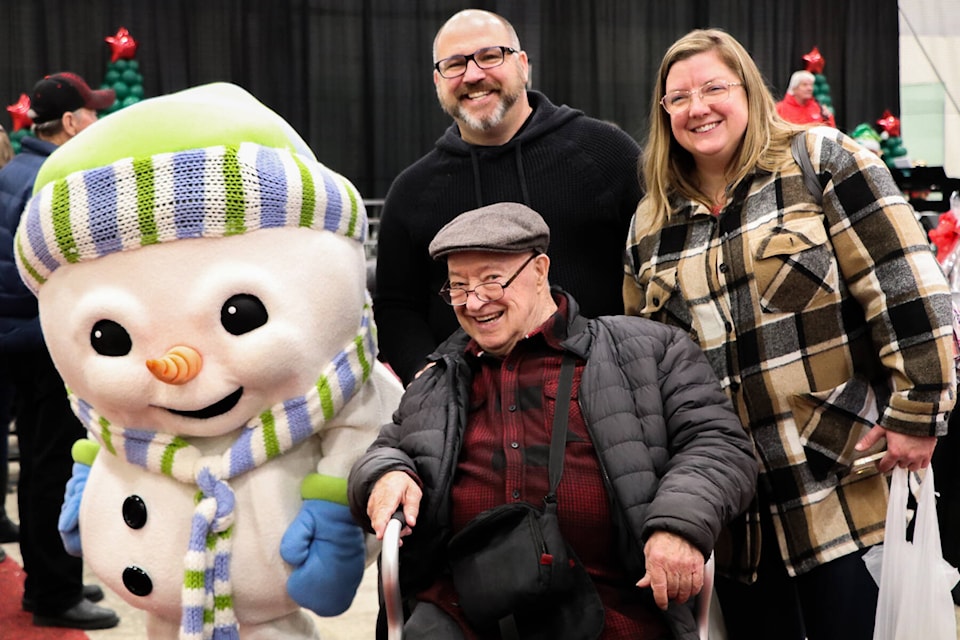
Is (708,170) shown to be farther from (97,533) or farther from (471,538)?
(97,533)

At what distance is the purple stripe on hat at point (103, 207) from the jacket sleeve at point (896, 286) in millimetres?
1275

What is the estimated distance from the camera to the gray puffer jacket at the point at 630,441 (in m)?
1.84

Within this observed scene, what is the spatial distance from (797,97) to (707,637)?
6.41 metres

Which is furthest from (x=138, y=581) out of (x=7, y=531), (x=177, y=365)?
(x=7, y=531)

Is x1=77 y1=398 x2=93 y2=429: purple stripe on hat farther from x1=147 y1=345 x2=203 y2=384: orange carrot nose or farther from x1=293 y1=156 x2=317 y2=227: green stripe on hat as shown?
x1=293 y1=156 x2=317 y2=227: green stripe on hat

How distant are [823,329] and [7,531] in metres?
3.61

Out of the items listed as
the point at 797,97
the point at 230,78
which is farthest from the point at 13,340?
the point at 797,97

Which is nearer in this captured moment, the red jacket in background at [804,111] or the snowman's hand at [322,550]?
the snowman's hand at [322,550]

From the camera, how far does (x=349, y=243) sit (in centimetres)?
221

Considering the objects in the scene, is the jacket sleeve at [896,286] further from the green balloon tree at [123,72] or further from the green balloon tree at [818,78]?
the green balloon tree at [818,78]

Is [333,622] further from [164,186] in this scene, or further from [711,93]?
[711,93]

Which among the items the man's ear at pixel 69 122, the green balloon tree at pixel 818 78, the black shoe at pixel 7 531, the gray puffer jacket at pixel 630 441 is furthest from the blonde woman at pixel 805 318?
the green balloon tree at pixel 818 78

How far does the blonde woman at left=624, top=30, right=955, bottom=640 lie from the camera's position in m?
1.89

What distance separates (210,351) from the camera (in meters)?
2.04
